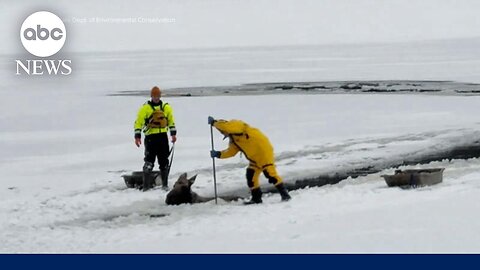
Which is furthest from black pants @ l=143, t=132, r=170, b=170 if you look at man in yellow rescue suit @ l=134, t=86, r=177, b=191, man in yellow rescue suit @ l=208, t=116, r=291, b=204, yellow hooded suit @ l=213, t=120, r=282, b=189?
yellow hooded suit @ l=213, t=120, r=282, b=189

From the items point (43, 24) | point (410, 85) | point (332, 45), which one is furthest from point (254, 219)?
point (332, 45)

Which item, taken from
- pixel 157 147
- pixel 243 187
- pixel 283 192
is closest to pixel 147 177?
pixel 157 147

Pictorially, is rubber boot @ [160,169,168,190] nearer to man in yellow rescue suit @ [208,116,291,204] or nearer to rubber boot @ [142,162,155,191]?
rubber boot @ [142,162,155,191]

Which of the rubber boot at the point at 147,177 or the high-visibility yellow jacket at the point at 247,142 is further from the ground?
the high-visibility yellow jacket at the point at 247,142

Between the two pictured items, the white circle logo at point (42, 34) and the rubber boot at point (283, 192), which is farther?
the white circle logo at point (42, 34)

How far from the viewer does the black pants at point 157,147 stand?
29.0ft

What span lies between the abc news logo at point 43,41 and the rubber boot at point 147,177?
7.93 ft

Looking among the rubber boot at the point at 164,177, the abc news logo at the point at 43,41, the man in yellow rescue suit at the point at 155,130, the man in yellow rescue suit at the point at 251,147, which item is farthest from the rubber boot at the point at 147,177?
the abc news logo at the point at 43,41

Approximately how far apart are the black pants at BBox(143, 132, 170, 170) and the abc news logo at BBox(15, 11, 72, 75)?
91.8 inches

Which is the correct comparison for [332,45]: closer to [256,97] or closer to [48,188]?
[256,97]

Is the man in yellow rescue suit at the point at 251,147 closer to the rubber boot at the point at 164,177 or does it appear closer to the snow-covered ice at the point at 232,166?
the snow-covered ice at the point at 232,166

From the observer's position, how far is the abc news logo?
412 inches

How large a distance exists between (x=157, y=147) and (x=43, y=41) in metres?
2.88

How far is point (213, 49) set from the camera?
28.2m
